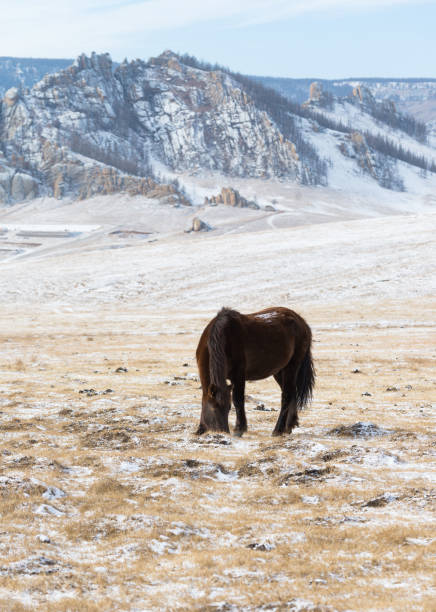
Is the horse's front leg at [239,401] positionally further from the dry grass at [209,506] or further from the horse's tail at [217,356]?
the horse's tail at [217,356]

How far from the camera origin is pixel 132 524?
7.45 metres

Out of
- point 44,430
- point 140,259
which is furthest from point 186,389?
point 140,259

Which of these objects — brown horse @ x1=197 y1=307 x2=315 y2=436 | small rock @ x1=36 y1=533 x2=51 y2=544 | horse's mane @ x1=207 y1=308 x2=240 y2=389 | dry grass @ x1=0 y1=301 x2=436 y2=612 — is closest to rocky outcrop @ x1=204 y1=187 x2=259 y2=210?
dry grass @ x1=0 y1=301 x2=436 y2=612

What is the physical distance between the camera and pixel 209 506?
8297 mm

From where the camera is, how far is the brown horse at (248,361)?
39.0 feet

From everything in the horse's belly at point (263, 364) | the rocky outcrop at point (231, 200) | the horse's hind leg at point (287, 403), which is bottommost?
the horse's hind leg at point (287, 403)

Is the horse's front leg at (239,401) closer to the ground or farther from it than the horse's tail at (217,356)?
closer to the ground

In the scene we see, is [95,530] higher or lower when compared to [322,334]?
higher

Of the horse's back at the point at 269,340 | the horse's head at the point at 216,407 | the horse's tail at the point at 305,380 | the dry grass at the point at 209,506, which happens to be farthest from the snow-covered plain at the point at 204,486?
the horse's back at the point at 269,340

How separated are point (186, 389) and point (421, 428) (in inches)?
342

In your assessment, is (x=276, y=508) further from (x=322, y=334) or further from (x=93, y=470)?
(x=322, y=334)

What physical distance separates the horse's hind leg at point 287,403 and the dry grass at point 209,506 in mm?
312

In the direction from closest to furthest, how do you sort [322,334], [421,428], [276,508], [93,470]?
[276,508], [93,470], [421,428], [322,334]

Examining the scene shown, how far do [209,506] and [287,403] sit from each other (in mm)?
5169
